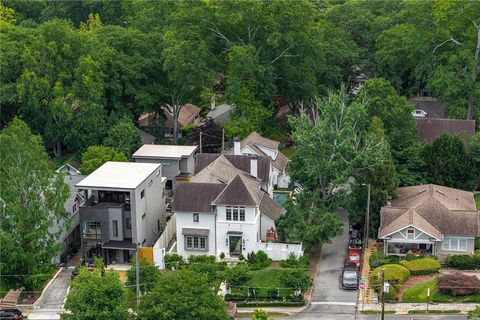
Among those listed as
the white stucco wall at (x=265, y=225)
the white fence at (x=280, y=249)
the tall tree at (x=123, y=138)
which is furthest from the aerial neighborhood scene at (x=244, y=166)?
the white stucco wall at (x=265, y=225)

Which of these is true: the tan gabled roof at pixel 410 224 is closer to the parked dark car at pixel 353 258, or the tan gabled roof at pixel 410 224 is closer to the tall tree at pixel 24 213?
the parked dark car at pixel 353 258

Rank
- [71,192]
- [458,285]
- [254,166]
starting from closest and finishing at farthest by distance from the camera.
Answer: [458,285]
[71,192]
[254,166]

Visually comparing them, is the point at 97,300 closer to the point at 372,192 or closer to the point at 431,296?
the point at 431,296

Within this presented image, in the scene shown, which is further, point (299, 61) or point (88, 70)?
point (299, 61)

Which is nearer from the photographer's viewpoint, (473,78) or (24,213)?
(24,213)

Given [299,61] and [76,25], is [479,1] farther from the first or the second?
[76,25]

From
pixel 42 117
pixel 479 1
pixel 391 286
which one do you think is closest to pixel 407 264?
pixel 391 286

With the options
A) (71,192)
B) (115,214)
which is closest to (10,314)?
(115,214)
